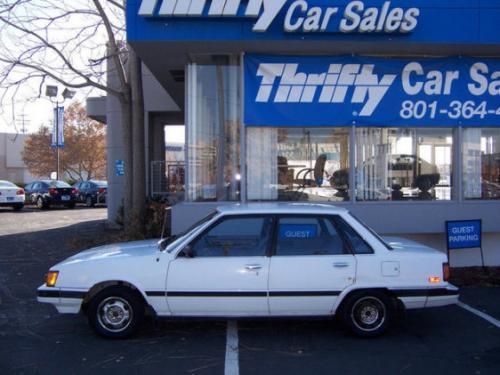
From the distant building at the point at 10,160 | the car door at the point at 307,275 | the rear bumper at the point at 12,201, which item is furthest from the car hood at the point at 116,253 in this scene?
the distant building at the point at 10,160

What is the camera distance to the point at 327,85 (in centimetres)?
980

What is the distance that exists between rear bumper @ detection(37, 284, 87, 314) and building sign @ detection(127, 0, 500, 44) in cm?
465

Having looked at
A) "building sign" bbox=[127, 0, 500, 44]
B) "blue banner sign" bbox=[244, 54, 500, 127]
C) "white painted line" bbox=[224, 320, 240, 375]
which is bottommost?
"white painted line" bbox=[224, 320, 240, 375]

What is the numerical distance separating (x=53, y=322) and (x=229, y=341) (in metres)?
2.32

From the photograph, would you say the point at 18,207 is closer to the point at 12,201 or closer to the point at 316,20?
the point at 12,201

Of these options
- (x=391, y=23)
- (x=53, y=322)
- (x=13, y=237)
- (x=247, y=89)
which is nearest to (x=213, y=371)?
(x=53, y=322)

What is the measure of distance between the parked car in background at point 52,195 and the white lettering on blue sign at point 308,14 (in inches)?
797

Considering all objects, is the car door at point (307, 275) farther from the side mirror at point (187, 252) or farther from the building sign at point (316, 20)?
the building sign at point (316, 20)

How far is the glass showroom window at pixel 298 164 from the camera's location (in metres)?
10.0

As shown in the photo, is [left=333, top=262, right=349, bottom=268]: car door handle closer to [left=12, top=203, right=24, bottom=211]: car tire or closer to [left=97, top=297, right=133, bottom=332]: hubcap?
[left=97, top=297, right=133, bottom=332]: hubcap

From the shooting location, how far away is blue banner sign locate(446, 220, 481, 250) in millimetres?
9219

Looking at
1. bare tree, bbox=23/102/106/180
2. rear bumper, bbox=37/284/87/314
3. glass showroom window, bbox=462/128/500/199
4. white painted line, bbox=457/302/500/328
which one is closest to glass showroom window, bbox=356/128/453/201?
glass showroom window, bbox=462/128/500/199

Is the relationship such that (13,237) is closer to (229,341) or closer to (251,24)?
A: (251,24)

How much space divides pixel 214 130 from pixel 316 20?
268cm
